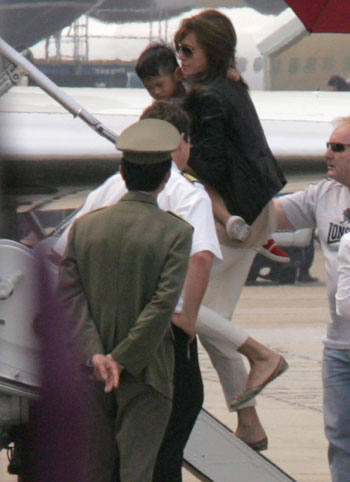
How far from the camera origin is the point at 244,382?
519cm

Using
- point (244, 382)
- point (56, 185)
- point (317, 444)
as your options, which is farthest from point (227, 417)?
point (56, 185)

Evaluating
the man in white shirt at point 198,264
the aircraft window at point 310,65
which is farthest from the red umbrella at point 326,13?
the aircraft window at point 310,65

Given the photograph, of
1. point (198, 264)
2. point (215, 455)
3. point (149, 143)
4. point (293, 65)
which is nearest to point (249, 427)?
point (215, 455)

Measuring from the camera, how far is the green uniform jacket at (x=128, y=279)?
3.97m

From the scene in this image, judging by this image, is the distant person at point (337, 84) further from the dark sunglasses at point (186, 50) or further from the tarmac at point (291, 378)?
the dark sunglasses at point (186, 50)

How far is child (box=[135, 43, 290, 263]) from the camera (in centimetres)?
509

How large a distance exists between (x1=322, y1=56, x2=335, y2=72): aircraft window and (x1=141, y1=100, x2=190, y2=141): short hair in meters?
10.8

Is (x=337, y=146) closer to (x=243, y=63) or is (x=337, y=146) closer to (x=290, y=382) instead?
(x=290, y=382)

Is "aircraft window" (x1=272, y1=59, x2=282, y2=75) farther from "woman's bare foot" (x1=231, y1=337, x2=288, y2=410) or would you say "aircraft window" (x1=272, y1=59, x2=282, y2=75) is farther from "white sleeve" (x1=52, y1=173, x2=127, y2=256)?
"white sleeve" (x1=52, y1=173, x2=127, y2=256)

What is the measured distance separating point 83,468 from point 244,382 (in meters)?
1.55

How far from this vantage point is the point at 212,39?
501cm

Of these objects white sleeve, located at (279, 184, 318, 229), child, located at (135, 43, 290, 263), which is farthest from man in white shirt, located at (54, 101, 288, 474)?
white sleeve, located at (279, 184, 318, 229)

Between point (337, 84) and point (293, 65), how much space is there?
67 cm

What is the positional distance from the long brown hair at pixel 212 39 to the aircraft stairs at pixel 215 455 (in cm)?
135
